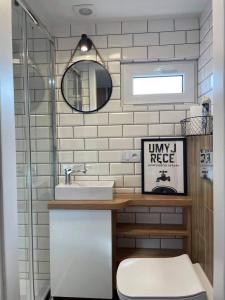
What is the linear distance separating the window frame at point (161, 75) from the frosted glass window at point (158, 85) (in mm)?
26

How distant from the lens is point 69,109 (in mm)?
2443

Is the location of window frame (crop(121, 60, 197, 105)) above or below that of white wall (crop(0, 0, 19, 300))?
above

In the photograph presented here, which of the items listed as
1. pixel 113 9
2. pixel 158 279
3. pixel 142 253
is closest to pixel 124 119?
pixel 113 9

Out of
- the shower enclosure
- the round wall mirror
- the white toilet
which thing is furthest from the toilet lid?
the round wall mirror

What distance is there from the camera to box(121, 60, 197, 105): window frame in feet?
7.80

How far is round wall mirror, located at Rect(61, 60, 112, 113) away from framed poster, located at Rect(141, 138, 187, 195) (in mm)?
557

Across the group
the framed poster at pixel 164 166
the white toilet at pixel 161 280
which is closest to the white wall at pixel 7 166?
the white toilet at pixel 161 280

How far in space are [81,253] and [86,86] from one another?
1.43m

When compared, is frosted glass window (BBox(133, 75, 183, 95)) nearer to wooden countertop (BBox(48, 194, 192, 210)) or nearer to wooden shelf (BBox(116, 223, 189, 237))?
wooden countertop (BBox(48, 194, 192, 210))

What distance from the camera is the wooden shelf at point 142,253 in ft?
7.41

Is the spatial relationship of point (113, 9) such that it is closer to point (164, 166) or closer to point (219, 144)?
point (164, 166)

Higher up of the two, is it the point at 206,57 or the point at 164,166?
the point at 206,57

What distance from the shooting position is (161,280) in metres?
1.67

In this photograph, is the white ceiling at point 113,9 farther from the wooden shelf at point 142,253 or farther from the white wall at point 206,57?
the wooden shelf at point 142,253
